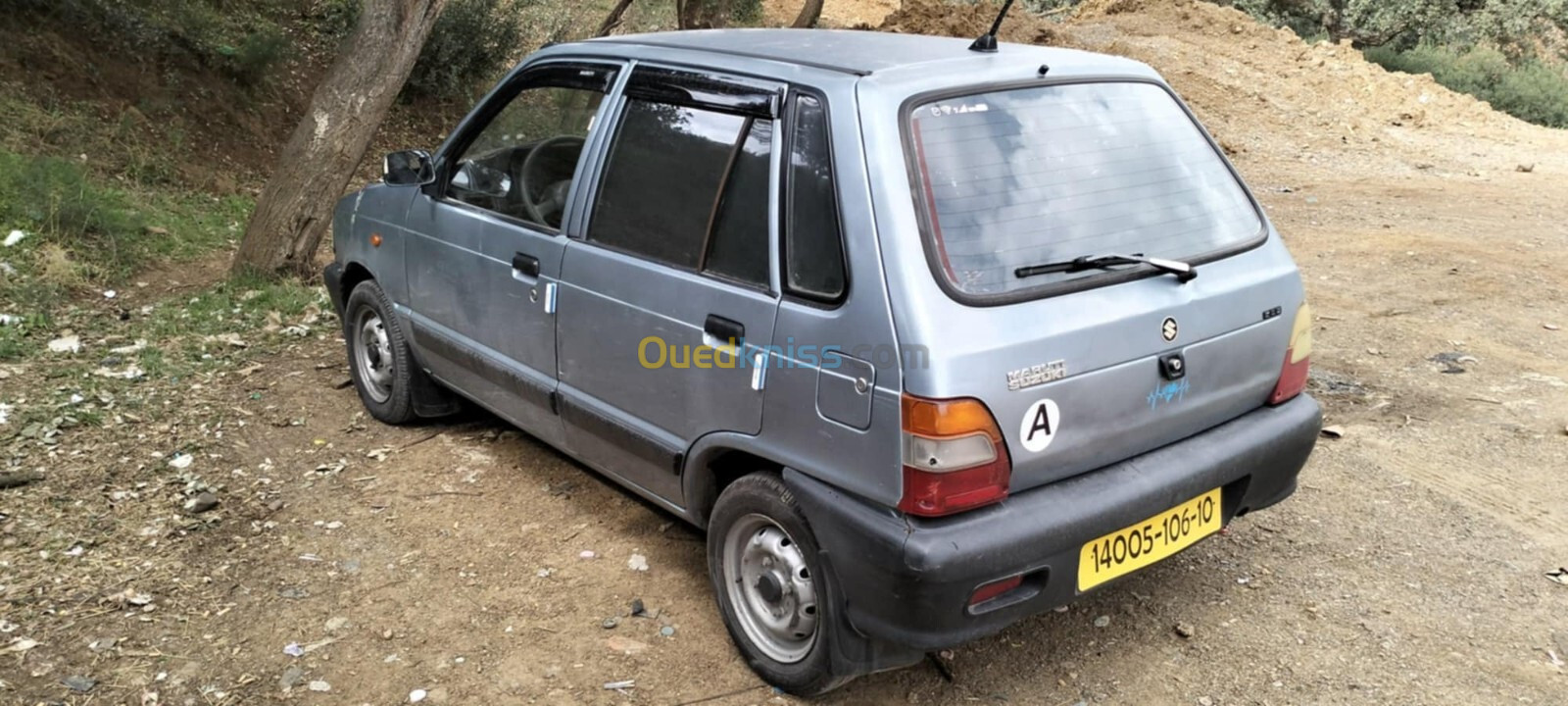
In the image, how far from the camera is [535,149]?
3.98 meters

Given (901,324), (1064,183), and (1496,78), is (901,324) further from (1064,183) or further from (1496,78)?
(1496,78)

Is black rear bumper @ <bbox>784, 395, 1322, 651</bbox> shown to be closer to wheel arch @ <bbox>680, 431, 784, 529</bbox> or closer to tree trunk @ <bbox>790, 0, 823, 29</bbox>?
wheel arch @ <bbox>680, 431, 784, 529</bbox>

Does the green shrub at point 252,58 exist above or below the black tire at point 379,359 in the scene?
above

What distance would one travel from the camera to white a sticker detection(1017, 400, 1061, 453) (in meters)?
2.69

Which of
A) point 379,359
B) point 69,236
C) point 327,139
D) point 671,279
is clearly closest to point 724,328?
point 671,279

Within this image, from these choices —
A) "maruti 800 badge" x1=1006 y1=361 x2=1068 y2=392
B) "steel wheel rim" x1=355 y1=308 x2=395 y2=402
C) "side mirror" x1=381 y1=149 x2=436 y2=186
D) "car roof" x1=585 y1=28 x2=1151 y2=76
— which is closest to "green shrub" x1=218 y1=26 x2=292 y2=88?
"steel wheel rim" x1=355 y1=308 x2=395 y2=402

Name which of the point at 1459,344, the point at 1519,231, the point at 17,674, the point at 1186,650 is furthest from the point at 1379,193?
the point at 17,674

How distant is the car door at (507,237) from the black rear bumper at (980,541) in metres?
1.37

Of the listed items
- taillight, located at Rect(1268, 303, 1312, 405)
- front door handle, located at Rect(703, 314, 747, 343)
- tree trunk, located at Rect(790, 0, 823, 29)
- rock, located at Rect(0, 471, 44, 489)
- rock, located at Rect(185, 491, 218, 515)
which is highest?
tree trunk, located at Rect(790, 0, 823, 29)

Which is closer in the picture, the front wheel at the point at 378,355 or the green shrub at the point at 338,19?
the front wheel at the point at 378,355

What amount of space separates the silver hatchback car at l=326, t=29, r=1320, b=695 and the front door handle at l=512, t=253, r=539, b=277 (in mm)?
10

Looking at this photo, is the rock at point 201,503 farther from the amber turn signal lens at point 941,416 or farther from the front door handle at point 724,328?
the amber turn signal lens at point 941,416

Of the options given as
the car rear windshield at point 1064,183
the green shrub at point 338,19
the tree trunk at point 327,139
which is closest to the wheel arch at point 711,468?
the car rear windshield at point 1064,183

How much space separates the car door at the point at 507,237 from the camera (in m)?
3.79
